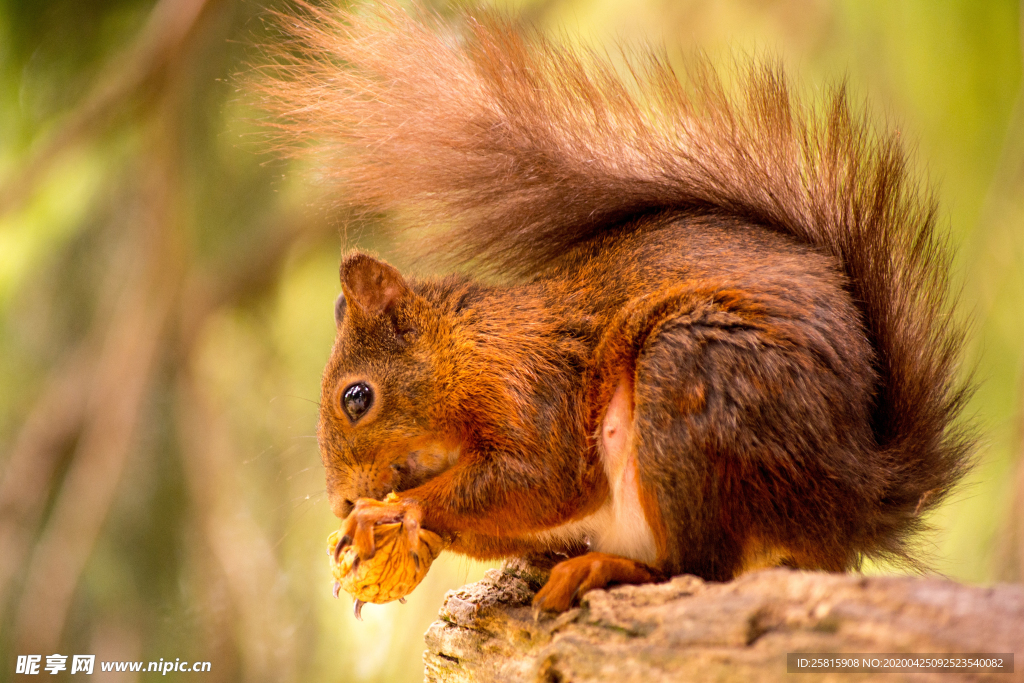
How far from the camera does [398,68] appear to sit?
5.24 feet

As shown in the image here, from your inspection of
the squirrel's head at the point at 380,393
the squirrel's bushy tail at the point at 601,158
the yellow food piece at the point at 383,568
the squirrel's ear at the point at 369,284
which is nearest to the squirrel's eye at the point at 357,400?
the squirrel's head at the point at 380,393

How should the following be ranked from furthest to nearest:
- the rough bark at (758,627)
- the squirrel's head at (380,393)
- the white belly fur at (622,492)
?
the squirrel's head at (380,393) → the white belly fur at (622,492) → the rough bark at (758,627)

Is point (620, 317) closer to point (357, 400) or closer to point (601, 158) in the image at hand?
point (601, 158)

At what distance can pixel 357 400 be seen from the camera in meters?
1.50

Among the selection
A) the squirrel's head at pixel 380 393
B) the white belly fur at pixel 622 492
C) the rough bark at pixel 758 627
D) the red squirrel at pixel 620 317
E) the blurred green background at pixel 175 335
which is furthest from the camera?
the blurred green background at pixel 175 335

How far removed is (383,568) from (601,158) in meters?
0.84

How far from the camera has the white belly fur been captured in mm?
1339

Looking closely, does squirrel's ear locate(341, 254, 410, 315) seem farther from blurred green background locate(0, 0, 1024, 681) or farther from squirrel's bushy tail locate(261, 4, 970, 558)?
blurred green background locate(0, 0, 1024, 681)

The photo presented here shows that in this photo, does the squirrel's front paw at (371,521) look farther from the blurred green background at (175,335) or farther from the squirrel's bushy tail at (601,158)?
the blurred green background at (175,335)

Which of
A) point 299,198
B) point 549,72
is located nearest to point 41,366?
point 299,198

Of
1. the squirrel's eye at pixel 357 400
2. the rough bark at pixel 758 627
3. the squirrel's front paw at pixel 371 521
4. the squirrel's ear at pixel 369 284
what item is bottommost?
the rough bark at pixel 758 627

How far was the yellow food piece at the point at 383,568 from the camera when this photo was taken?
4.17 feet

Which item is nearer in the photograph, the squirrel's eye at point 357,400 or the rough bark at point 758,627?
the rough bark at point 758,627

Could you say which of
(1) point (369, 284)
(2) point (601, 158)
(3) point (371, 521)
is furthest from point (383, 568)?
(2) point (601, 158)
